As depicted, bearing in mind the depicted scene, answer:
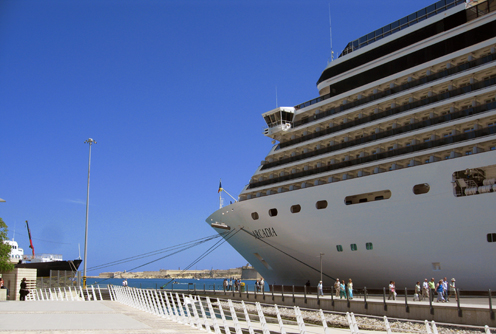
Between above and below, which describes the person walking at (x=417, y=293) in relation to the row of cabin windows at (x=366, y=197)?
below

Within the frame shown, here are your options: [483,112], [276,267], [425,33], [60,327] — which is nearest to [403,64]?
[425,33]

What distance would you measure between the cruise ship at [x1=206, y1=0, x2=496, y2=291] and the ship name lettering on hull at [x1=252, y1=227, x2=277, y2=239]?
0.09m

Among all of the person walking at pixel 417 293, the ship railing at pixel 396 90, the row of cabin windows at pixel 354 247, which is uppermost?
the ship railing at pixel 396 90

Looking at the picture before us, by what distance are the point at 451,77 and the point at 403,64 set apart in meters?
3.51

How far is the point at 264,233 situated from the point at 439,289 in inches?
477

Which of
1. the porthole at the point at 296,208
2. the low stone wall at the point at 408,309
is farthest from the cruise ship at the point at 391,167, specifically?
the low stone wall at the point at 408,309

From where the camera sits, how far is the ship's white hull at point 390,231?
21.6m

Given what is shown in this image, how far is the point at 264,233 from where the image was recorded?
99.3 feet

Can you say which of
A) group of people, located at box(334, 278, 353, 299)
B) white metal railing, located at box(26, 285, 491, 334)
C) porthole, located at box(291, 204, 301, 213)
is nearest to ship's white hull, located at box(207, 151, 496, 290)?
porthole, located at box(291, 204, 301, 213)

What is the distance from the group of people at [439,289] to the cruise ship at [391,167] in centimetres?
76

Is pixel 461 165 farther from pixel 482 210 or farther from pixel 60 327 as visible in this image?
pixel 60 327

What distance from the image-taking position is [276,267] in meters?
31.5

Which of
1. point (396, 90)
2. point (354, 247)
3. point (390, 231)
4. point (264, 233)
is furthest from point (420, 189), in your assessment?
point (264, 233)

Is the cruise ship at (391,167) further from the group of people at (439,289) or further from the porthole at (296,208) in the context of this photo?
the group of people at (439,289)
